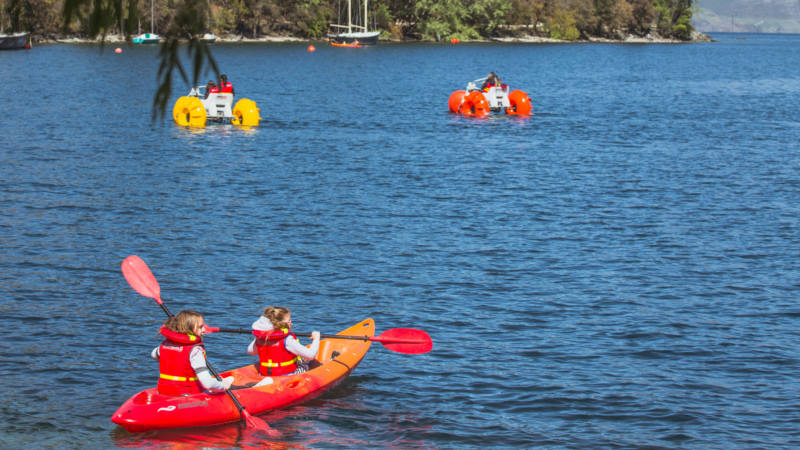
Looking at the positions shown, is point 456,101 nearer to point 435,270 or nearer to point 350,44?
point 435,270

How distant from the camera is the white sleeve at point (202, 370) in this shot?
416 inches

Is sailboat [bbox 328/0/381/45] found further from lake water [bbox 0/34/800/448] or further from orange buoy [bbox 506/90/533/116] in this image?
lake water [bbox 0/34/800/448]

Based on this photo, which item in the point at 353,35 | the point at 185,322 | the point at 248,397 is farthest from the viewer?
the point at 353,35

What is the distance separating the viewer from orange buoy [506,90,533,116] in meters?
45.2

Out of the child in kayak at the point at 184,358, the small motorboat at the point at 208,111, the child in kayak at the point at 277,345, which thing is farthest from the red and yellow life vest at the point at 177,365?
the small motorboat at the point at 208,111

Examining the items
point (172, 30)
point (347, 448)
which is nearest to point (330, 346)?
point (347, 448)

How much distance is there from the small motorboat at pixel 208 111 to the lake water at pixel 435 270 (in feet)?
2.04

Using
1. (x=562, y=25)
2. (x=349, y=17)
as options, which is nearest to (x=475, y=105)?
(x=349, y=17)

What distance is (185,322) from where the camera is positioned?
10.4 m

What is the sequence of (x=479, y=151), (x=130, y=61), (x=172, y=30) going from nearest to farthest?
(x=172, y=30) → (x=479, y=151) → (x=130, y=61)

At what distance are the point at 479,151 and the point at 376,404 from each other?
22456mm

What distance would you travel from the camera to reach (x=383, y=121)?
44.1 metres

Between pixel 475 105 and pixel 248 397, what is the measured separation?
3470 centimetres

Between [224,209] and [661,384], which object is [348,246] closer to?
[224,209]
